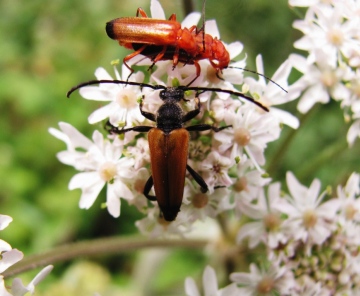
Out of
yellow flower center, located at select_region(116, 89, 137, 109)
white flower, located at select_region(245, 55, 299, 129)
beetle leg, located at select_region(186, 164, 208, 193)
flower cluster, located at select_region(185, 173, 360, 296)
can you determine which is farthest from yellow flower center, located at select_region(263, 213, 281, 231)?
yellow flower center, located at select_region(116, 89, 137, 109)

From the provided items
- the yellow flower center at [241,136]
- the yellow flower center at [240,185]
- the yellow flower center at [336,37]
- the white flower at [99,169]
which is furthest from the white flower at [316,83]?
the white flower at [99,169]

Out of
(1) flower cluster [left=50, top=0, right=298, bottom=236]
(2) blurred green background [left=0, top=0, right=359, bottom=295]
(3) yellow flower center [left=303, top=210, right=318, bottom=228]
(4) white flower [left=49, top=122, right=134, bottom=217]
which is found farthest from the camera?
(2) blurred green background [left=0, top=0, right=359, bottom=295]

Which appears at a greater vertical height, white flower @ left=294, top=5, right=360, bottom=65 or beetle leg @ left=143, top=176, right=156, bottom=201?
white flower @ left=294, top=5, right=360, bottom=65

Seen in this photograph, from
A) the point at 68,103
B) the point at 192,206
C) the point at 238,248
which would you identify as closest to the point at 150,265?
the point at 238,248

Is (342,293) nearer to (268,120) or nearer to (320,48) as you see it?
(268,120)

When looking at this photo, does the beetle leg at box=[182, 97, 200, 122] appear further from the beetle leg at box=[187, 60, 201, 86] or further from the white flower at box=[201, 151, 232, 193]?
the white flower at box=[201, 151, 232, 193]
